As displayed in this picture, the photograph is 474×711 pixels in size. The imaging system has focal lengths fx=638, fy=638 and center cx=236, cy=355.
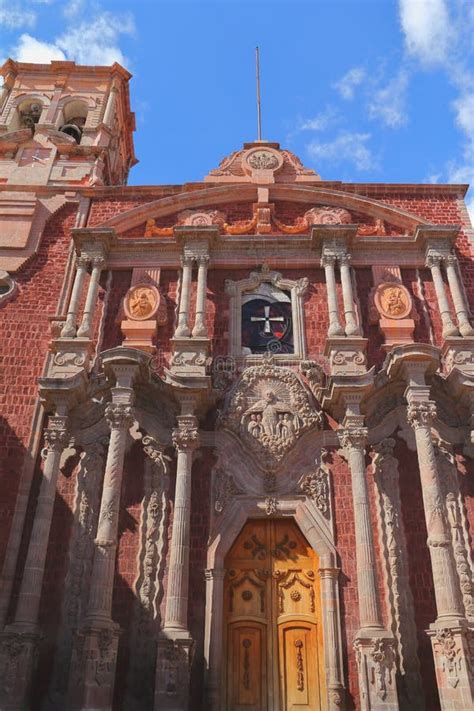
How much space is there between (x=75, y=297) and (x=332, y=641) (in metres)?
8.29

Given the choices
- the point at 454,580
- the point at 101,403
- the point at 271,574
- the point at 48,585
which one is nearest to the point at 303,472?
the point at 271,574

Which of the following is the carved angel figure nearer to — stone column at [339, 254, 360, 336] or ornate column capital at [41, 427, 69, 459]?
stone column at [339, 254, 360, 336]

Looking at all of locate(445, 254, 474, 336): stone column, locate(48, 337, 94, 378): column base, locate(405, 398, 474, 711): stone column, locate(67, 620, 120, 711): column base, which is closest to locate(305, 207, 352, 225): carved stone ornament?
locate(445, 254, 474, 336): stone column

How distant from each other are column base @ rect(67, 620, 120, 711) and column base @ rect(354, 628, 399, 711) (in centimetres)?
365

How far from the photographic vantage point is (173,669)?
942 centimetres

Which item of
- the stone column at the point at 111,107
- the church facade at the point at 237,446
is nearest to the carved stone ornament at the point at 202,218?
the church facade at the point at 237,446

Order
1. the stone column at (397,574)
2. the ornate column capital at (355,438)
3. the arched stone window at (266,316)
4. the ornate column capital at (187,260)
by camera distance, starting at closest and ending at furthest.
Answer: the stone column at (397,574)
the ornate column capital at (355,438)
the arched stone window at (266,316)
the ornate column capital at (187,260)

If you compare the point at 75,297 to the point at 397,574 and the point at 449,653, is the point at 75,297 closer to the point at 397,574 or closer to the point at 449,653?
the point at 397,574

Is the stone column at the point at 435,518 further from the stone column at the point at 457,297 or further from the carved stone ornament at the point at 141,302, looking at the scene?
the carved stone ornament at the point at 141,302

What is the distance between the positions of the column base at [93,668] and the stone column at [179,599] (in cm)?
70

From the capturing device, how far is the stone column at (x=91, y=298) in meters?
12.9

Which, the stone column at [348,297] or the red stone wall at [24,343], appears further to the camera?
the stone column at [348,297]

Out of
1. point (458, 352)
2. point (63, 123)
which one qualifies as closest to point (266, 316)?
point (458, 352)

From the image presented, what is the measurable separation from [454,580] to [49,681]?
6.46 m
